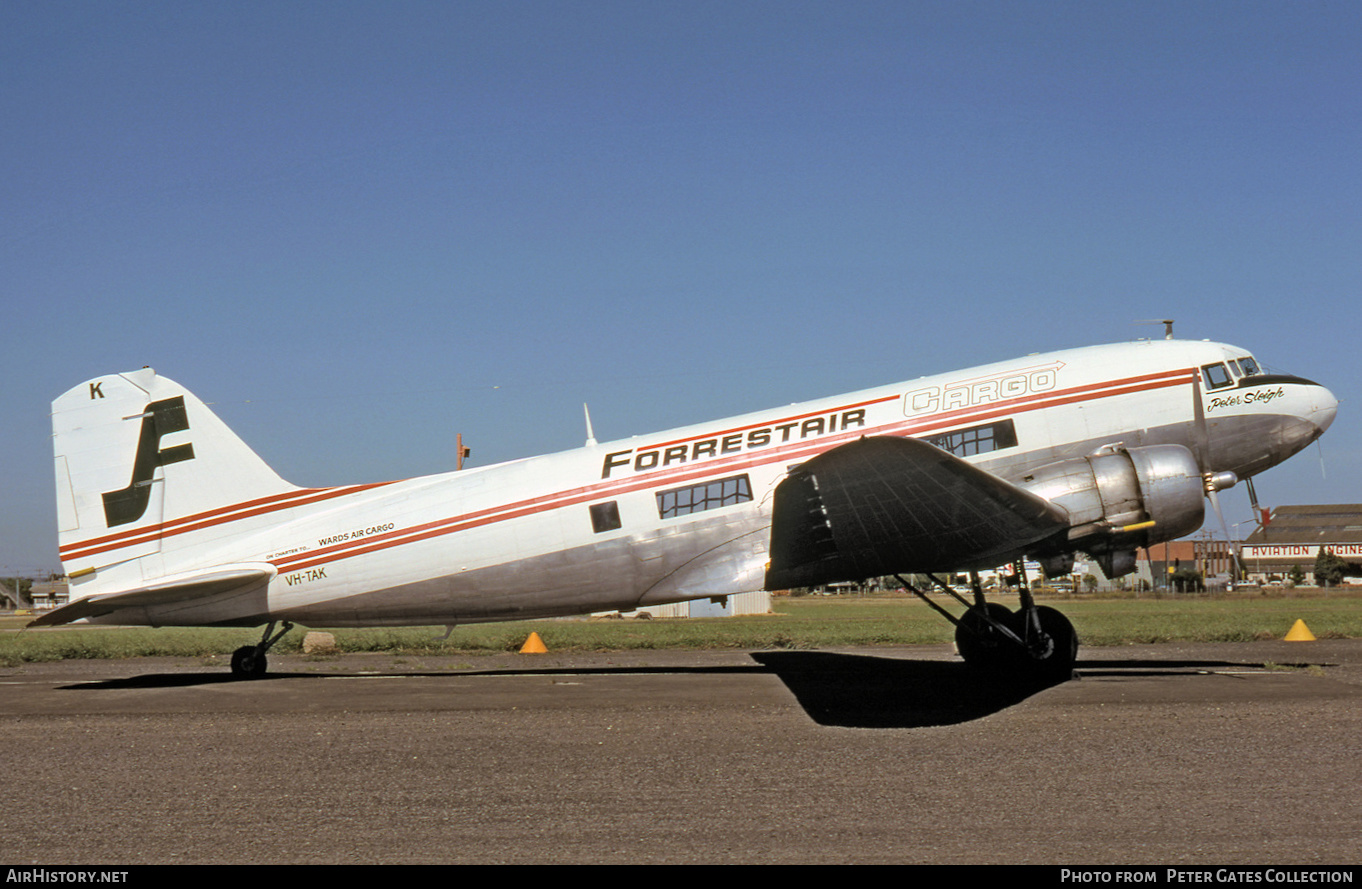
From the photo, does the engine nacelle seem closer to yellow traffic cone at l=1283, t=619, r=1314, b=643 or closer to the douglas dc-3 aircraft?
the douglas dc-3 aircraft

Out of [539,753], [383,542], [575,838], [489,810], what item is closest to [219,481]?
[383,542]

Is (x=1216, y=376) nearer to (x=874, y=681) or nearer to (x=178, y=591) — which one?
(x=874, y=681)

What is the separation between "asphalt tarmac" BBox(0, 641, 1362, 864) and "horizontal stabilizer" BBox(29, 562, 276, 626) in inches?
46.3

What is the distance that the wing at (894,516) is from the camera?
979 centimetres

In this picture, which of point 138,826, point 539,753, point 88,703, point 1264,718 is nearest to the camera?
point 138,826

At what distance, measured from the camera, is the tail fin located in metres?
14.6

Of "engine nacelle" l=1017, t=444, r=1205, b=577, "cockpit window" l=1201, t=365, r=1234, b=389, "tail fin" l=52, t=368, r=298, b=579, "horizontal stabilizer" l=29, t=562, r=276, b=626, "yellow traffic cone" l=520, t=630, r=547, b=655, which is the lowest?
"yellow traffic cone" l=520, t=630, r=547, b=655

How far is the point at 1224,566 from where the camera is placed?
101812 millimetres

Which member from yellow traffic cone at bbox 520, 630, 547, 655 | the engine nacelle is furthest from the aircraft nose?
yellow traffic cone at bbox 520, 630, 547, 655

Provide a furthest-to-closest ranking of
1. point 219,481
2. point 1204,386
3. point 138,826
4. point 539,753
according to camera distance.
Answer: point 219,481 → point 1204,386 → point 539,753 → point 138,826

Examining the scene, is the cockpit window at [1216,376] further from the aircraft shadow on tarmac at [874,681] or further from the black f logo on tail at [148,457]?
the black f logo on tail at [148,457]

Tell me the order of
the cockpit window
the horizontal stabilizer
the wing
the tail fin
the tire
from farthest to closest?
the tail fin, the cockpit window, the horizontal stabilizer, the tire, the wing

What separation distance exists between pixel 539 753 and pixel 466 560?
558 cm

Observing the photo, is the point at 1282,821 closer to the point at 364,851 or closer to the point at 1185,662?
the point at 364,851
